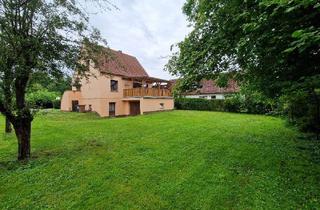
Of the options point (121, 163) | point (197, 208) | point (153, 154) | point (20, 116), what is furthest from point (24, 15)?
point (197, 208)

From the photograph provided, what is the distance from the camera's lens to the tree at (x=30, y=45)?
22.7ft

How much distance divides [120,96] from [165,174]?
18664 mm

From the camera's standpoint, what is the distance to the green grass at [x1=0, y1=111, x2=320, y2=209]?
16.5 ft

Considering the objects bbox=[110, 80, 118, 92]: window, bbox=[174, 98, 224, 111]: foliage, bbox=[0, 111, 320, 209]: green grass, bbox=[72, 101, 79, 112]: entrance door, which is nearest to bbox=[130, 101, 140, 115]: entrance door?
bbox=[110, 80, 118, 92]: window

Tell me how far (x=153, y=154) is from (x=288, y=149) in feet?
15.8

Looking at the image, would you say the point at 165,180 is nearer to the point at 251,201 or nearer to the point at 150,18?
the point at 251,201

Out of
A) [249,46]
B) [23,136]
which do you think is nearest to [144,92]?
[23,136]

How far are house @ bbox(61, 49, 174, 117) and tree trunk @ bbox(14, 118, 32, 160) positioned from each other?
14.5 metres

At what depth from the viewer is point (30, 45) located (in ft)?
23.7

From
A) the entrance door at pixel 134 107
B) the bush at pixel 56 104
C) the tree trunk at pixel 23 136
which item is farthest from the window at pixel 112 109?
the tree trunk at pixel 23 136

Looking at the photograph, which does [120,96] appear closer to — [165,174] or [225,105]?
[225,105]

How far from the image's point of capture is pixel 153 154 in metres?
8.03

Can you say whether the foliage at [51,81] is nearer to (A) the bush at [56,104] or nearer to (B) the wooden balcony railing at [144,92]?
(B) the wooden balcony railing at [144,92]

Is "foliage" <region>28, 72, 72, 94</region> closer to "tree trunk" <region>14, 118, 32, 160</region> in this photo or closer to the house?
"tree trunk" <region>14, 118, 32, 160</region>
